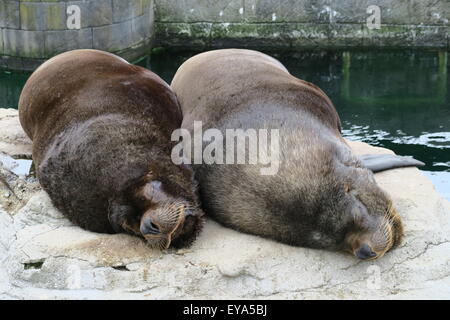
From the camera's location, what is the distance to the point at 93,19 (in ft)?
35.8

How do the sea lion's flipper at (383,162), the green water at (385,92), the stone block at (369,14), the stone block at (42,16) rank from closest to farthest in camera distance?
the sea lion's flipper at (383,162) → the green water at (385,92) → the stone block at (42,16) → the stone block at (369,14)

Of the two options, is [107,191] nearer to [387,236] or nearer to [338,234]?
[338,234]

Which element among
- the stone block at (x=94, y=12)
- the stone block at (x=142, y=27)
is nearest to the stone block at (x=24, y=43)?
the stone block at (x=94, y=12)

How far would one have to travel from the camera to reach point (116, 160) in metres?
4.36

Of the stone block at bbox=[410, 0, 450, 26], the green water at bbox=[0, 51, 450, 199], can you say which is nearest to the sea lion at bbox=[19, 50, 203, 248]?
the green water at bbox=[0, 51, 450, 199]

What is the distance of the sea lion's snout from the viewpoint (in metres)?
4.04

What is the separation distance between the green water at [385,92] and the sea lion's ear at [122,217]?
3.75 m

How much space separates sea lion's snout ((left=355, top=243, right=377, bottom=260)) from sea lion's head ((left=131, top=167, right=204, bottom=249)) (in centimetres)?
94

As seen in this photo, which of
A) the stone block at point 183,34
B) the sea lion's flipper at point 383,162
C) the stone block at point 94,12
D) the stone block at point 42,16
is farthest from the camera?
the stone block at point 183,34

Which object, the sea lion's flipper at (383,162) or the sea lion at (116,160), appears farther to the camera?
the sea lion's flipper at (383,162)

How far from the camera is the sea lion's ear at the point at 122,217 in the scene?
13.9 feet

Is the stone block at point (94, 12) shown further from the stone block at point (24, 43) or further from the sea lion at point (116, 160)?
the sea lion at point (116, 160)

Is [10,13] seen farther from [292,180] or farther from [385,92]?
[292,180]

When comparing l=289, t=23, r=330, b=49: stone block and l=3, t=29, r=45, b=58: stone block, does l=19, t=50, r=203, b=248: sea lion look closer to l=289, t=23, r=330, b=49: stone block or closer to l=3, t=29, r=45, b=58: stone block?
l=3, t=29, r=45, b=58: stone block
